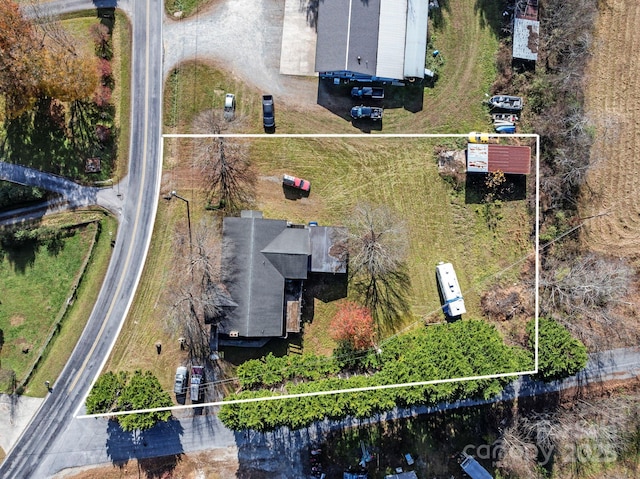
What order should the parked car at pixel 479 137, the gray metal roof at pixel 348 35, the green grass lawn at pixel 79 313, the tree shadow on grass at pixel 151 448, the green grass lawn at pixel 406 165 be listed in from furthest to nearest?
the parked car at pixel 479 137, the green grass lawn at pixel 406 165, the green grass lawn at pixel 79 313, the tree shadow on grass at pixel 151 448, the gray metal roof at pixel 348 35

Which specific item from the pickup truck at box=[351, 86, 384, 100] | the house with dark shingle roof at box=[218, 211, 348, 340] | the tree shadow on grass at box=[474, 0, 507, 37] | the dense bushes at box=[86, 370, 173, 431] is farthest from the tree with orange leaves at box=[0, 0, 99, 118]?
the tree shadow on grass at box=[474, 0, 507, 37]

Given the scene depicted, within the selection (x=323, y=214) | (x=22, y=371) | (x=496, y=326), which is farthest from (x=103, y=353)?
(x=496, y=326)

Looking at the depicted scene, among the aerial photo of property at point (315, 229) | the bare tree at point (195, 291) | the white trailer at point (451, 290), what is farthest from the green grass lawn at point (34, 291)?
the white trailer at point (451, 290)

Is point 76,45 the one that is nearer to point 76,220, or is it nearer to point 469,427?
point 76,220

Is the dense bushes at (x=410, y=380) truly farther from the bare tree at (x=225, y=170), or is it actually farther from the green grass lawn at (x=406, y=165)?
the bare tree at (x=225, y=170)

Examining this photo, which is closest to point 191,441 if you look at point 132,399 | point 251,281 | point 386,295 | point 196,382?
point 196,382

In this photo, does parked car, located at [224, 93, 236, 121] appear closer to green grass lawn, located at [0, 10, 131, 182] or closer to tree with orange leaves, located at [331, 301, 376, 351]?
green grass lawn, located at [0, 10, 131, 182]
